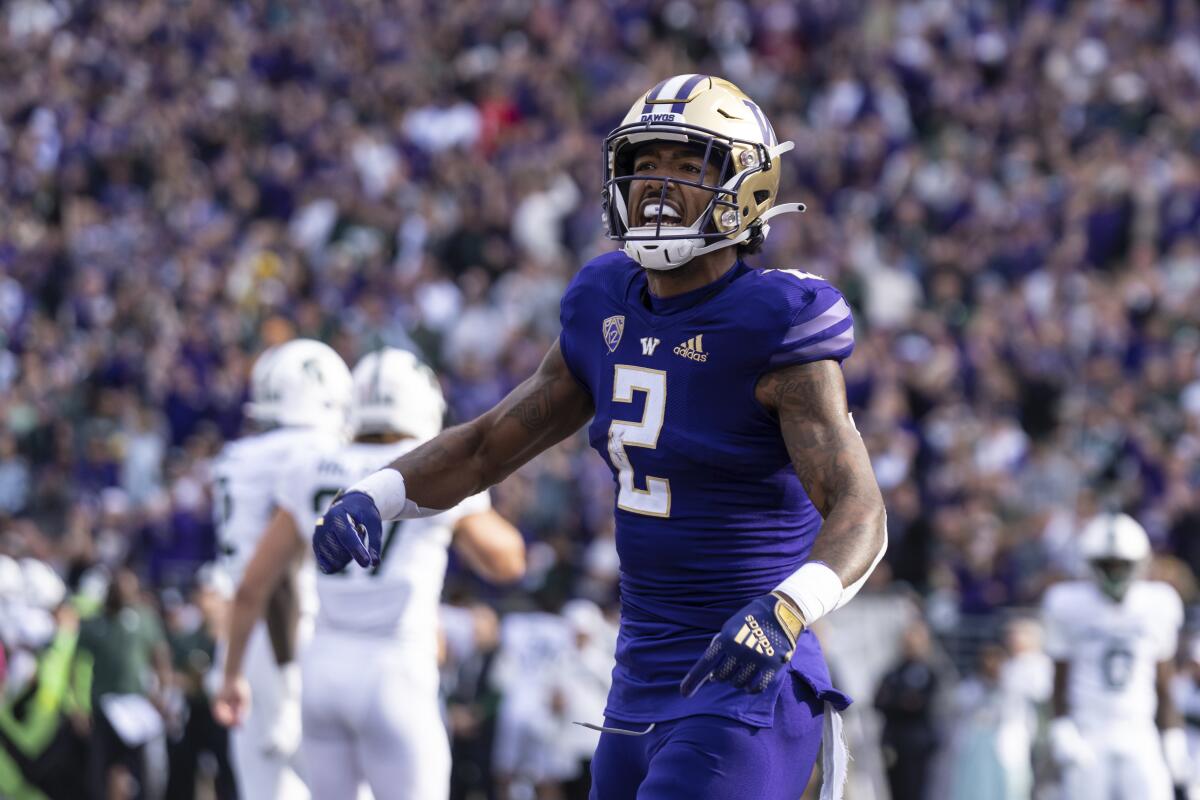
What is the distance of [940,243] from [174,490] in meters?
5.57

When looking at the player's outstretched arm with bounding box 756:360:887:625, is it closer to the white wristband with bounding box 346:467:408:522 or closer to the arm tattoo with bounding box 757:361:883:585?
the arm tattoo with bounding box 757:361:883:585

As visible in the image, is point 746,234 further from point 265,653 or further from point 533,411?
point 265,653

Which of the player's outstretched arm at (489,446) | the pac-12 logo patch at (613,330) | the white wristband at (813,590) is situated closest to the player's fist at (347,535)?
the player's outstretched arm at (489,446)

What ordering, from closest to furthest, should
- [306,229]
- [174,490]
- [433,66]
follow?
1. [174,490]
2. [306,229]
3. [433,66]

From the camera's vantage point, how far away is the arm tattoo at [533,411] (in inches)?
157

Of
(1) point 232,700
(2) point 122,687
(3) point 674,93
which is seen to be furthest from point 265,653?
(2) point 122,687

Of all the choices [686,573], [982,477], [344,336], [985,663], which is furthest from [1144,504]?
[686,573]

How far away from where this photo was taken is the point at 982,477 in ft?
36.9

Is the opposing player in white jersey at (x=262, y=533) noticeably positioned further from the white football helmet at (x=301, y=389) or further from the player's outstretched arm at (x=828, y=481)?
the player's outstretched arm at (x=828, y=481)

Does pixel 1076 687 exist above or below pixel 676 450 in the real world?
below

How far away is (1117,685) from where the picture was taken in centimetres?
806

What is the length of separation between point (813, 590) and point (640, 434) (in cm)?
59

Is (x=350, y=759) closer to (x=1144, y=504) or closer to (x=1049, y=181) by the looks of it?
(x=1144, y=504)

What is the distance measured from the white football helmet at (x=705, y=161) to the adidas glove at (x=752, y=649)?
32.9 inches
